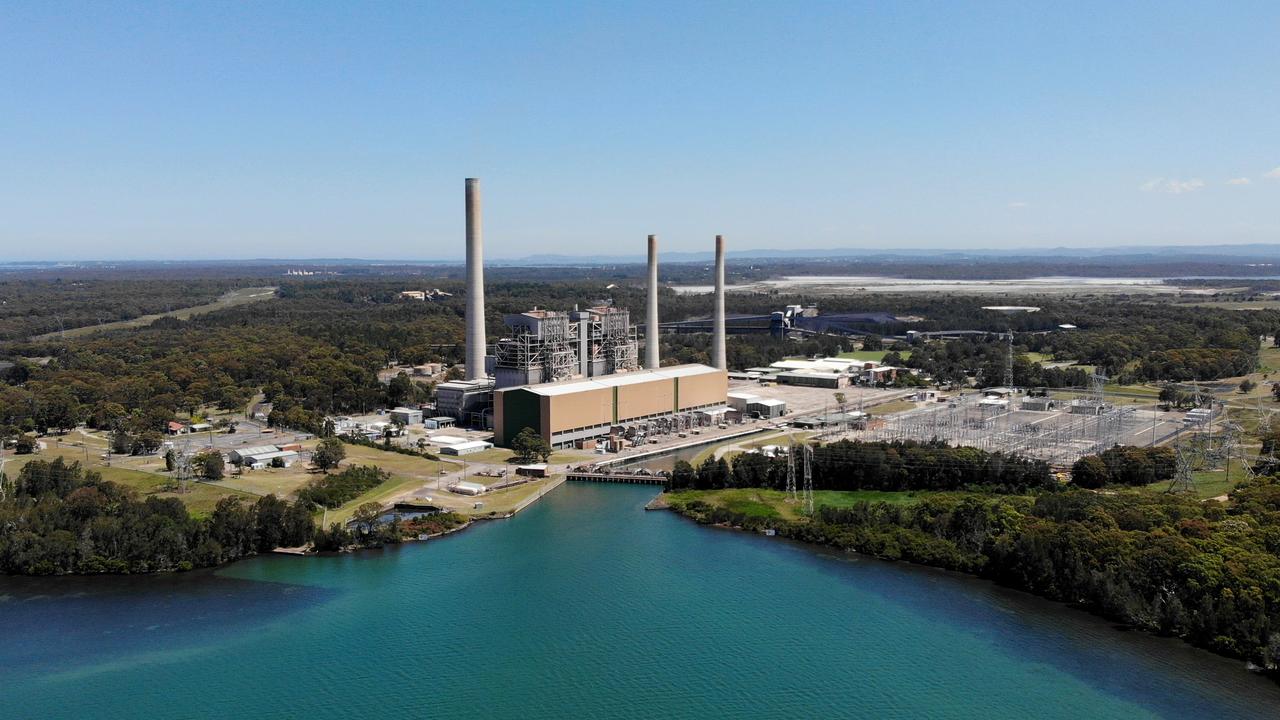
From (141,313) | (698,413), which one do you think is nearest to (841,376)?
(698,413)

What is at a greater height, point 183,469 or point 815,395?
point 183,469

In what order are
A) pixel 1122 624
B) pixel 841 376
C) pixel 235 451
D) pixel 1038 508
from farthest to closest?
pixel 841 376, pixel 235 451, pixel 1038 508, pixel 1122 624

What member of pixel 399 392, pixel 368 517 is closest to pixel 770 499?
pixel 368 517

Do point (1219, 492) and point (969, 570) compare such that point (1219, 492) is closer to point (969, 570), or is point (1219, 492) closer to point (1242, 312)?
point (969, 570)

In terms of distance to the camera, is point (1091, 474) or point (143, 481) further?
point (143, 481)

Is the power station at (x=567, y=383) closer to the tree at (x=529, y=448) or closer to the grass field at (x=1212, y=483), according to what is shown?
the tree at (x=529, y=448)

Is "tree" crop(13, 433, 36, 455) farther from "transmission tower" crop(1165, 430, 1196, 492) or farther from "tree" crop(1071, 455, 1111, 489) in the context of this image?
"transmission tower" crop(1165, 430, 1196, 492)

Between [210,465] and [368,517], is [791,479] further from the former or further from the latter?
[210,465]
